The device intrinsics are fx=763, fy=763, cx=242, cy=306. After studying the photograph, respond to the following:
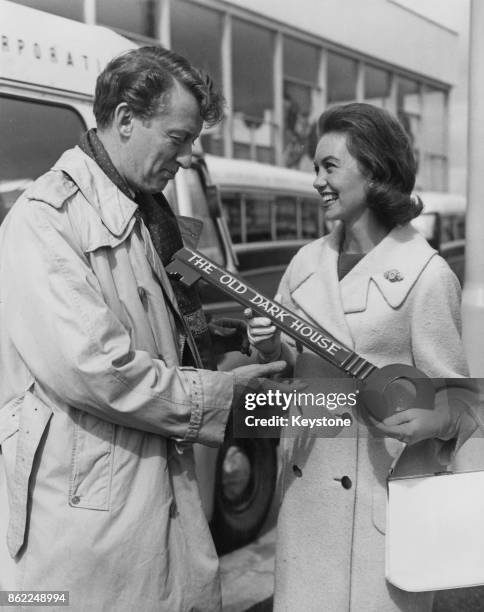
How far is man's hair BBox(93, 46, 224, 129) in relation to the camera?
5.55 feet

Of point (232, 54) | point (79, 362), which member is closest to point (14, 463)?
point (79, 362)

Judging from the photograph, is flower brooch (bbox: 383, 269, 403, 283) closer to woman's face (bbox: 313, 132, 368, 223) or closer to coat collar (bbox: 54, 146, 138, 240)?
woman's face (bbox: 313, 132, 368, 223)

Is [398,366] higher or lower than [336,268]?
lower

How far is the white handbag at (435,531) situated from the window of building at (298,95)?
2.69 meters

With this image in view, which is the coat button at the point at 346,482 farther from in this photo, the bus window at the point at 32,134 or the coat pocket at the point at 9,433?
the bus window at the point at 32,134

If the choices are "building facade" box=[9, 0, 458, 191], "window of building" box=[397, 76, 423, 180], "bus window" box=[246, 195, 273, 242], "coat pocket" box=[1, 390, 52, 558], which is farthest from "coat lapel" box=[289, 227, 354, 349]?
"bus window" box=[246, 195, 273, 242]

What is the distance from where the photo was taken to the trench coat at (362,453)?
5.99 ft

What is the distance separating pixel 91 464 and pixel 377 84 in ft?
10.6

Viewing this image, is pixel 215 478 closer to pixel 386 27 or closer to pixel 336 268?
pixel 336 268

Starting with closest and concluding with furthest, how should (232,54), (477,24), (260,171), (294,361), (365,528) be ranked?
(365,528) → (294,361) → (477,24) → (232,54) → (260,171)

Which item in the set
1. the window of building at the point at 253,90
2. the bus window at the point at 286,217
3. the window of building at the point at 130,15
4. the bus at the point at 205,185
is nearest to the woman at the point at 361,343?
the bus at the point at 205,185

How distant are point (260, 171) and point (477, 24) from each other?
2.58 m

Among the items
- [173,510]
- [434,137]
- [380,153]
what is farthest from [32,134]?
[434,137]

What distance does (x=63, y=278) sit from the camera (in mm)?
1490
